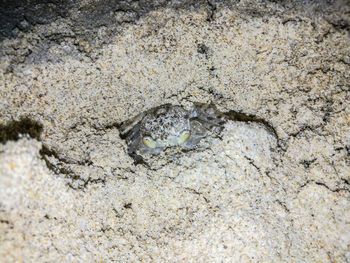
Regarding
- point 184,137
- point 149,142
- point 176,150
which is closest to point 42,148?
point 149,142

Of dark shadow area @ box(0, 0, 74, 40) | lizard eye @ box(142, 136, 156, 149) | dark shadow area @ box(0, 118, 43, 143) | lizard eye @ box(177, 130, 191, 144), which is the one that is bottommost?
lizard eye @ box(142, 136, 156, 149)

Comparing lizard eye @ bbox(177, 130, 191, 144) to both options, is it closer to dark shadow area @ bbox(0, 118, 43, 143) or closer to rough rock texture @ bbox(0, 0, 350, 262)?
rough rock texture @ bbox(0, 0, 350, 262)

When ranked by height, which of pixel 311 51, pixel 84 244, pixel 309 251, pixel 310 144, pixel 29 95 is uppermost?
pixel 311 51

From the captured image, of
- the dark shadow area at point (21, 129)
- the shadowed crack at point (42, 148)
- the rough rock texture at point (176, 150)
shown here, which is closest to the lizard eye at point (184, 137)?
the rough rock texture at point (176, 150)

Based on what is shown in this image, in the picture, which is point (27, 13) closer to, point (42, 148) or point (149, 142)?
point (42, 148)

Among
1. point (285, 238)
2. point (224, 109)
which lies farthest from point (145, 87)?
point (285, 238)

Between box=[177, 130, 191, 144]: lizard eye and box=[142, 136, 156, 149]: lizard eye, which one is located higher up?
box=[177, 130, 191, 144]: lizard eye

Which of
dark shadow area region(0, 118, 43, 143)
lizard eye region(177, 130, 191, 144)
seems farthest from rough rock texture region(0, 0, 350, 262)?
lizard eye region(177, 130, 191, 144)

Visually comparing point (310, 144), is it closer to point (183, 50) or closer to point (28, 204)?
point (183, 50)
